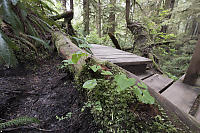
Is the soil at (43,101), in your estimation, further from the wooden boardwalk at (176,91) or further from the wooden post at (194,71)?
the wooden post at (194,71)

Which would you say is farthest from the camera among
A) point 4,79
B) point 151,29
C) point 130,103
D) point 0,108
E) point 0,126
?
point 151,29

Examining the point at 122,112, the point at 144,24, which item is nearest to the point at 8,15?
the point at 122,112

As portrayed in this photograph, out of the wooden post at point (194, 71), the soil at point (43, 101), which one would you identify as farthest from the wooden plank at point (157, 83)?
the soil at point (43, 101)

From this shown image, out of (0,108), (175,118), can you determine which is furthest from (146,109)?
(0,108)

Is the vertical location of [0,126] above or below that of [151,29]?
below

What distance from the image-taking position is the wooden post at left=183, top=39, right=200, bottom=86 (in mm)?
1928

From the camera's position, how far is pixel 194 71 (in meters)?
2.03

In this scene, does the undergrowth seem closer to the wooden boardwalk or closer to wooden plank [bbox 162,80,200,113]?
the wooden boardwalk

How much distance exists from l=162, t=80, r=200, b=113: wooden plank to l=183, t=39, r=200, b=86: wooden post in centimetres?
12

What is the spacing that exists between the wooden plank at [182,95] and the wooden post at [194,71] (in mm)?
124

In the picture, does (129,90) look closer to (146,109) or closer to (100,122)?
(146,109)

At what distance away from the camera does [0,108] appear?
816 mm

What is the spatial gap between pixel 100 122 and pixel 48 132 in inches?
14.3

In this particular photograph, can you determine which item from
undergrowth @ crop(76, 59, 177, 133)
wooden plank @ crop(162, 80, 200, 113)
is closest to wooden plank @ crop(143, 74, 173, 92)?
wooden plank @ crop(162, 80, 200, 113)
